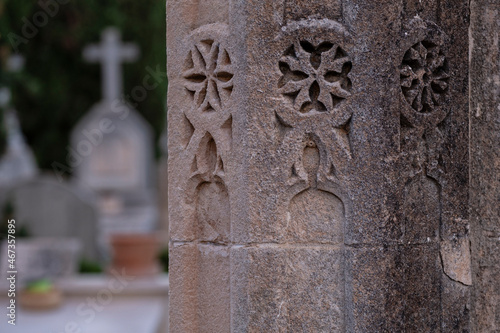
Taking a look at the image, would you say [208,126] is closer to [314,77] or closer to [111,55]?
[314,77]

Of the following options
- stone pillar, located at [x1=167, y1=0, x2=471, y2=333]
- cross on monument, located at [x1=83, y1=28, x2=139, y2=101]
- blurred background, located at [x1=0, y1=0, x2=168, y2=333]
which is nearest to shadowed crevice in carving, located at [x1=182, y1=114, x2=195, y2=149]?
stone pillar, located at [x1=167, y1=0, x2=471, y2=333]

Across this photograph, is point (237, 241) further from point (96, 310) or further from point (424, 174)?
point (96, 310)

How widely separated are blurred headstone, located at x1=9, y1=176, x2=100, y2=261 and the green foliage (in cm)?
455

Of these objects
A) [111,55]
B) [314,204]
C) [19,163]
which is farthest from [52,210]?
[314,204]

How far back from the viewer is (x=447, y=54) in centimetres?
177

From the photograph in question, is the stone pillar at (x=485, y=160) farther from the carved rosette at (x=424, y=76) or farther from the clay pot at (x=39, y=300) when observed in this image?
the clay pot at (x=39, y=300)

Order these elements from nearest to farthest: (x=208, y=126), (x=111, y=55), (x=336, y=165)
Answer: (x=336, y=165)
(x=208, y=126)
(x=111, y=55)

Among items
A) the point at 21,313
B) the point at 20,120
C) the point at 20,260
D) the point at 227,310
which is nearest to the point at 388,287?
the point at 227,310

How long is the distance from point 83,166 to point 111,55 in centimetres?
285

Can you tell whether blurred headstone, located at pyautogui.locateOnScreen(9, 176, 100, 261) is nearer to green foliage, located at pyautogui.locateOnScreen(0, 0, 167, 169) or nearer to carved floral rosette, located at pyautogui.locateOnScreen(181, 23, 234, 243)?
green foliage, located at pyautogui.locateOnScreen(0, 0, 167, 169)

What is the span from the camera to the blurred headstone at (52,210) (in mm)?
9852

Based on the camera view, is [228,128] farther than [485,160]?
No

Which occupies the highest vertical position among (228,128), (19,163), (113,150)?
(113,150)

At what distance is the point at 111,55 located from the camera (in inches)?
571
